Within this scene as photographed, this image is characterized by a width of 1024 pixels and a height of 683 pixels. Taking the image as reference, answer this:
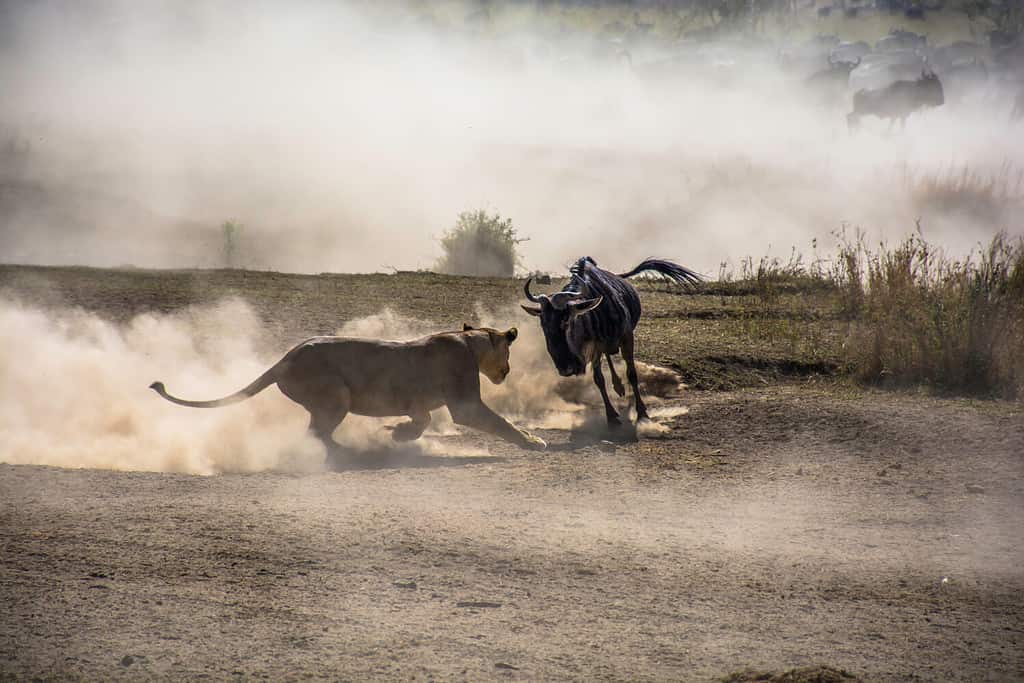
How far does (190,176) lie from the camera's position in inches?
1492

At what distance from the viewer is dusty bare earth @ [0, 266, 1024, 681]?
5.41 metres

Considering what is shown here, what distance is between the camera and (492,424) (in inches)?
399

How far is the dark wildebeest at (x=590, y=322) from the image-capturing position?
10656 millimetres

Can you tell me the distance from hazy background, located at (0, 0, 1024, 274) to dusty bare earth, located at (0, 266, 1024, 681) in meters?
15.9

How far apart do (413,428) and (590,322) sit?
6.74 ft

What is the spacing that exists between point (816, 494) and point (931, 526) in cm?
102

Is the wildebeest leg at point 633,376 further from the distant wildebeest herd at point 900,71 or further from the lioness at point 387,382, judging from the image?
the distant wildebeest herd at point 900,71

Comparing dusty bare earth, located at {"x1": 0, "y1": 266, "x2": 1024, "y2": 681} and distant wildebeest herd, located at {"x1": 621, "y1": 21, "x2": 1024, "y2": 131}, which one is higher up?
distant wildebeest herd, located at {"x1": 621, "y1": 21, "x2": 1024, "y2": 131}

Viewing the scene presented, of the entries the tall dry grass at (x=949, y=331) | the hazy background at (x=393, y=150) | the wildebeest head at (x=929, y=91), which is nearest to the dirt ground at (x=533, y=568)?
the tall dry grass at (x=949, y=331)

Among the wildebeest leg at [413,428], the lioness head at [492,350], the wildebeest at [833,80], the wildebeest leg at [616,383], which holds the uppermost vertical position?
the wildebeest at [833,80]

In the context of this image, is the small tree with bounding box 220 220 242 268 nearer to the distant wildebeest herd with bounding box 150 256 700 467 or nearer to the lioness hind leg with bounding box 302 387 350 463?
the distant wildebeest herd with bounding box 150 256 700 467

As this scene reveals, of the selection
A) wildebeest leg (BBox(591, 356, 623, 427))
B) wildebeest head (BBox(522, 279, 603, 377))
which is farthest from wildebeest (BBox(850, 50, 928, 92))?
wildebeest head (BBox(522, 279, 603, 377))

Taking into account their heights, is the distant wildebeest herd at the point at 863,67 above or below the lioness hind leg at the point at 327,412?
above

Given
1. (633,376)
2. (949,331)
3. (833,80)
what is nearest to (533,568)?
(633,376)
